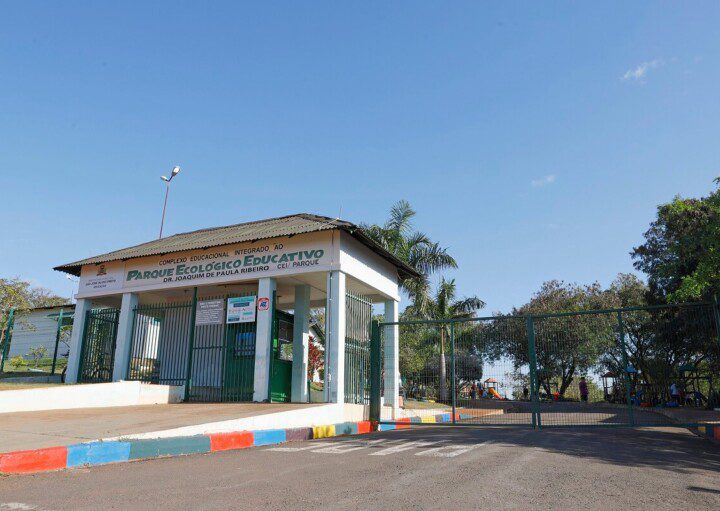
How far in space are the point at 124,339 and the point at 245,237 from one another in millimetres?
5106

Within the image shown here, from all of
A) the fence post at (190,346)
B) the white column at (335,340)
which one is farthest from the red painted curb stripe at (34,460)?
the fence post at (190,346)

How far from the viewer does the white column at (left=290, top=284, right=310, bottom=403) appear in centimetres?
1482

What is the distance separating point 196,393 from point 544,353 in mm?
9446

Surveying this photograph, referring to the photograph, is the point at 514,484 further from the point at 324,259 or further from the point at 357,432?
the point at 324,259

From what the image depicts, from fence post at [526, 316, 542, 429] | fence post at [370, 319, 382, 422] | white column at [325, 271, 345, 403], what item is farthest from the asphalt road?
fence post at [370, 319, 382, 422]

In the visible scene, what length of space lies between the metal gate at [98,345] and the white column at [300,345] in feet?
19.2

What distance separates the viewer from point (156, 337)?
16.8m

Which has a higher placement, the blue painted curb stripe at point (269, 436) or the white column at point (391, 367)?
the white column at point (391, 367)

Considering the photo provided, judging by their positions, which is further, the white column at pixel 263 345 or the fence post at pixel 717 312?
the white column at pixel 263 345

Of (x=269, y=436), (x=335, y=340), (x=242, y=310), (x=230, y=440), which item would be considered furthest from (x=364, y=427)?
(x=230, y=440)

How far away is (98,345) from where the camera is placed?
1650 cm

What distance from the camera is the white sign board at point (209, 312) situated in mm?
14461

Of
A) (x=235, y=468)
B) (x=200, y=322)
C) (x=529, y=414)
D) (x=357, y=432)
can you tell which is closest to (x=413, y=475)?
(x=235, y=468)

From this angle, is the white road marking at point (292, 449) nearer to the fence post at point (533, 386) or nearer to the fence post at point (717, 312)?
the fence post at point (533, 386)
